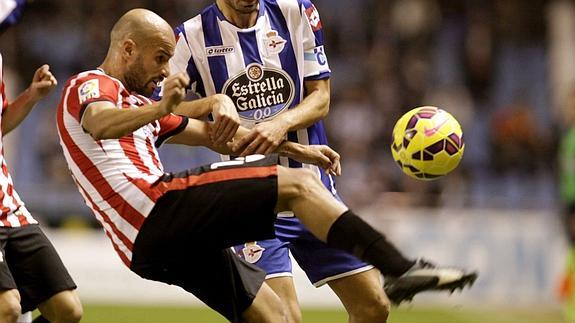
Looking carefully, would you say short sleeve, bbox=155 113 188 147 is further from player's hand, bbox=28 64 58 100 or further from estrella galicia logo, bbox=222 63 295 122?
player's hand, bbox=28 64 58 100

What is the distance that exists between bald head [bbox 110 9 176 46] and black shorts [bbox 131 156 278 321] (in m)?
0.77

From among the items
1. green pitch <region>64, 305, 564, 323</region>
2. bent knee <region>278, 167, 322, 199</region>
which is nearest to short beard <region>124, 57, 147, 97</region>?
bent knee <region>278, 167, 322, 199</region>

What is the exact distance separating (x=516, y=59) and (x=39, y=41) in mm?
8202

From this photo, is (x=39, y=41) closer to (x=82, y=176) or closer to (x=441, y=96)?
(x=441, y=96)

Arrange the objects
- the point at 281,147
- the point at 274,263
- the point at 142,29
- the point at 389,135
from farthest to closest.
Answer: the point at 389,135 → the point at 274,263 → the point at 281,147 → the point at 142,29

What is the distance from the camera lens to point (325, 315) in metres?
12.6

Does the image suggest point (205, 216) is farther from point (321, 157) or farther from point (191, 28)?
point (191, 28)

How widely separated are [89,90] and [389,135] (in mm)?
11291

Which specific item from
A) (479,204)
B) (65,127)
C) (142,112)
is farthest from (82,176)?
(479,204)

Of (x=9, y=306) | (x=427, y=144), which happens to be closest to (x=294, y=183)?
(x=427, y=144)

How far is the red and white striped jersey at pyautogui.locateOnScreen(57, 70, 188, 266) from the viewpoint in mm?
5309

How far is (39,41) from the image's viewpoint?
17.9 meters

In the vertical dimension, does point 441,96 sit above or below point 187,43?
below

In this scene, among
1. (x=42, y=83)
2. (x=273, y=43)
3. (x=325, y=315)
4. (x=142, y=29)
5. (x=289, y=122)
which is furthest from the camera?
(x=325, y=315)
